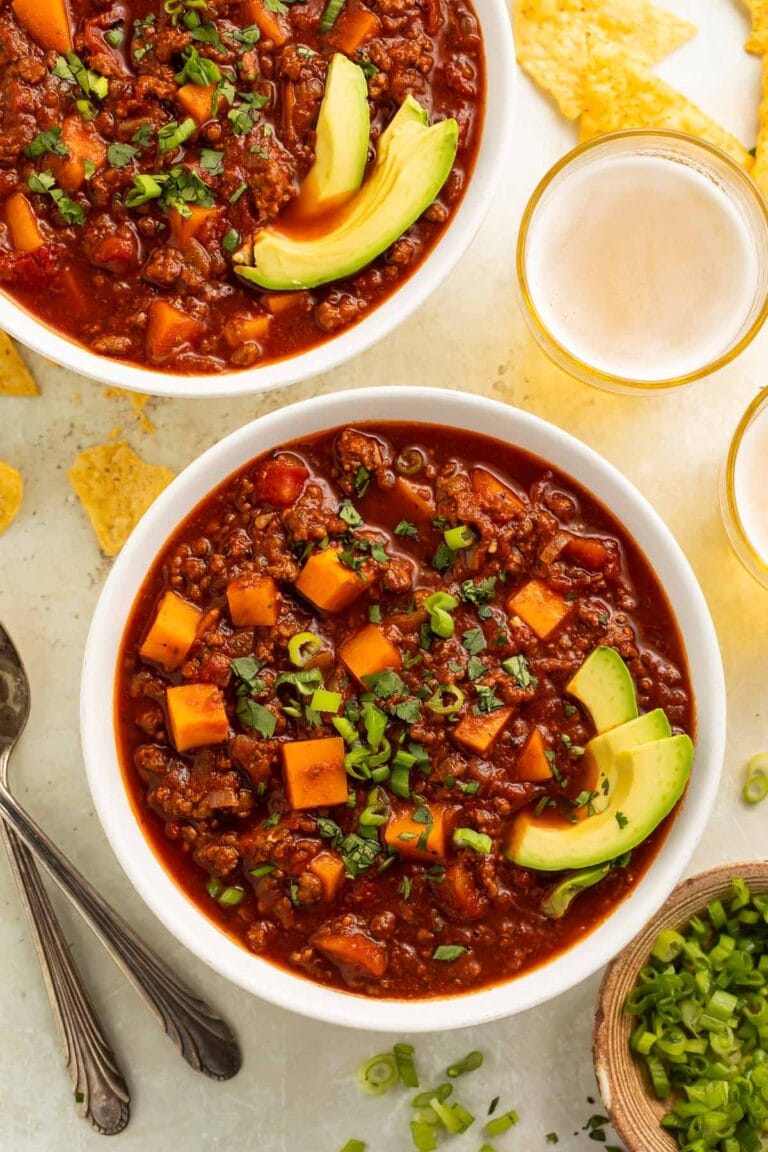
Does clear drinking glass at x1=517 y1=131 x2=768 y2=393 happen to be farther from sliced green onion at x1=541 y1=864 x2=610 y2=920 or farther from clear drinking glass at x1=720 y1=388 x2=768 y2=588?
sliced green onion at x1=541 y1=864 x2=610 y2=920

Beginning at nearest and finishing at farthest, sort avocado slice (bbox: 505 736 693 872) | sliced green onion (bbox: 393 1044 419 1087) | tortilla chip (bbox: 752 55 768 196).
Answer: avocado slice (bbox: 505 736 693 872) < sliced green onion (bbox: 393 1044 419 1087) < tortilla chip (bbox: 752 55 768 196)

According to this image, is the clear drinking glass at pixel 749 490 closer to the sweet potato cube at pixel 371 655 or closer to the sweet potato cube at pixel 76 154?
the sweet potato cube at pixel 371 655

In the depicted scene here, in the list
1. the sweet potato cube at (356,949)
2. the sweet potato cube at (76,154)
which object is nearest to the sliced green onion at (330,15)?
the sweet potato cube at (76,154)

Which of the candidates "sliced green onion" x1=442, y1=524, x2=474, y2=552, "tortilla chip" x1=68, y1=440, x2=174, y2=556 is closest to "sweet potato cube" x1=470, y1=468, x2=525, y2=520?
"sliced green onion" x1=442, y1=524, x2=474, y2=552

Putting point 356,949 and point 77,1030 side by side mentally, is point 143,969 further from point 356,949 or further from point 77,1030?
point 356,949

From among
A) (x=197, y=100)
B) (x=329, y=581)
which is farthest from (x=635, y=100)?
(x=329, y=581)

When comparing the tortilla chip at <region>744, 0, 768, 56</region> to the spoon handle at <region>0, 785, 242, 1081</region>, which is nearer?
the spoon handle at <region>0, 785, 242, 1081</region>
